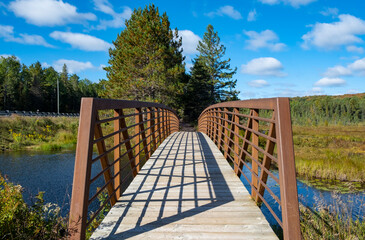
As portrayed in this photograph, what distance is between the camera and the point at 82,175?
6.44ft

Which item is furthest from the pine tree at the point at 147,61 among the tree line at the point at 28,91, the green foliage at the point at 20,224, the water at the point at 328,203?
the tree line at the point at 28,91

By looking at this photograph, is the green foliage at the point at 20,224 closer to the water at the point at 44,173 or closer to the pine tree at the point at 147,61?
the water at the point at 44,173

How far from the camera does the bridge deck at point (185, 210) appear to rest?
2123 millimetres

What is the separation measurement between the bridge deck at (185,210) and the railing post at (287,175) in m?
0.39

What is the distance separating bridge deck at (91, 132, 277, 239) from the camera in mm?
2123

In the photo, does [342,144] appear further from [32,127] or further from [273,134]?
[32,127]

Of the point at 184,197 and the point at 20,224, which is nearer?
the point at 20,224

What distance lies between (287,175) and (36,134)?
2775 cm

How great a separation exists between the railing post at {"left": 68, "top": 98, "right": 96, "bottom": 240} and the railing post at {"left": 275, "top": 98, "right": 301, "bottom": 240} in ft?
5.15

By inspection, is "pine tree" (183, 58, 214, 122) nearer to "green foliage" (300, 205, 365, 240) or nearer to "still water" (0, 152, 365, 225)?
"still water" (0, 152, 365, 225)

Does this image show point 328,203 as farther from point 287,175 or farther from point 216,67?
point 216,67

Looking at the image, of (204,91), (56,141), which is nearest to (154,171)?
(56,141)

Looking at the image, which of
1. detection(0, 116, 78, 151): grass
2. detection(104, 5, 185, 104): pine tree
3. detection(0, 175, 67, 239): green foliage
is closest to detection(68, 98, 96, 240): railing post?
detection(0, 175, 67, 239): green foliage

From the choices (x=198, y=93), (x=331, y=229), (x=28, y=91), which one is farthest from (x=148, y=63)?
(x=28, y=91)
